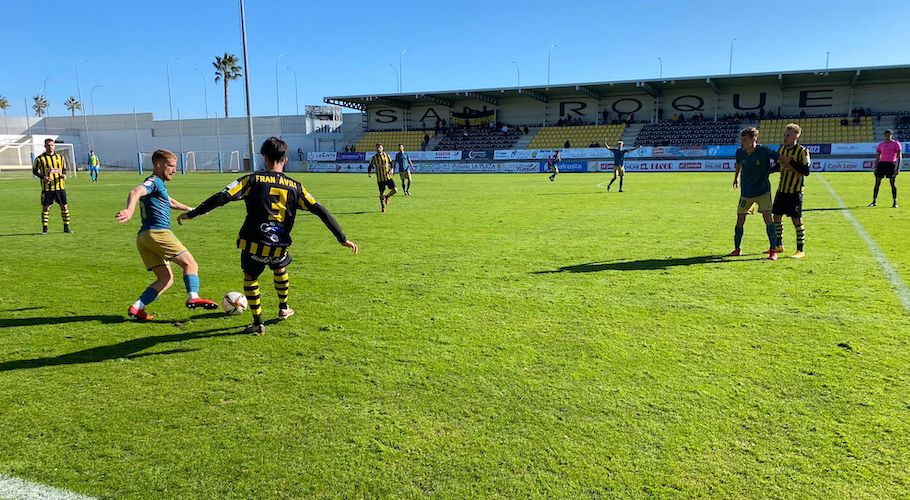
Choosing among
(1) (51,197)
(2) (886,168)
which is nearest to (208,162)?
(1) (51,197)

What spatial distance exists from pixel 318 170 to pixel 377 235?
45236 millimetres

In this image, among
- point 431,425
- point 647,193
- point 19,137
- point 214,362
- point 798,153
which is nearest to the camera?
point 431,425

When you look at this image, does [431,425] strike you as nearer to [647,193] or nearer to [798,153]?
[798,153]

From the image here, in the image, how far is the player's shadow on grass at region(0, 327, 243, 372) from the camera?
14.7ft

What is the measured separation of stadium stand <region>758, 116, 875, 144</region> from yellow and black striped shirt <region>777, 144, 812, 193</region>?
1585 inches

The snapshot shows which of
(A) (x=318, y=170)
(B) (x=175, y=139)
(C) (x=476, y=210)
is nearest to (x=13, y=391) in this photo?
(C) (x=476, y=210)

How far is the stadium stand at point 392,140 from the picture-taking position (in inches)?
2297

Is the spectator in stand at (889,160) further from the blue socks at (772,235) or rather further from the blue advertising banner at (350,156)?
the blue advertising banner at (350,156)

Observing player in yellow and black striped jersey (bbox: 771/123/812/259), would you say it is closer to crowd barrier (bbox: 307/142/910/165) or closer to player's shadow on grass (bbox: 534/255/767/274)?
player's shadow on grass (bbox: 534/255/767/274)

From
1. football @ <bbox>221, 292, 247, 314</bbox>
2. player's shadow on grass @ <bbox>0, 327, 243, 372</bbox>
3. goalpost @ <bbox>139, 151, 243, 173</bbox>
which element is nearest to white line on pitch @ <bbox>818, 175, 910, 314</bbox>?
football @ <bbox>221, 292, 247, 314</bbox>

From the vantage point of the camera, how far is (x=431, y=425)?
3400 millimetres

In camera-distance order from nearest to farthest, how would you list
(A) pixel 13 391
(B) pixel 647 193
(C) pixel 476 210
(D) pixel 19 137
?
(A) pixel 13 391 → (C) pixel 476 210 → (B) pixel 647 193 → (D) pixel 19 137

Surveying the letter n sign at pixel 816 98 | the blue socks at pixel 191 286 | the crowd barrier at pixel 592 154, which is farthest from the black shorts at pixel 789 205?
the letter n sign at pixel 816 98

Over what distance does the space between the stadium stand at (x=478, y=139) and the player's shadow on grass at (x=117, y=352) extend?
49571 millimetres
